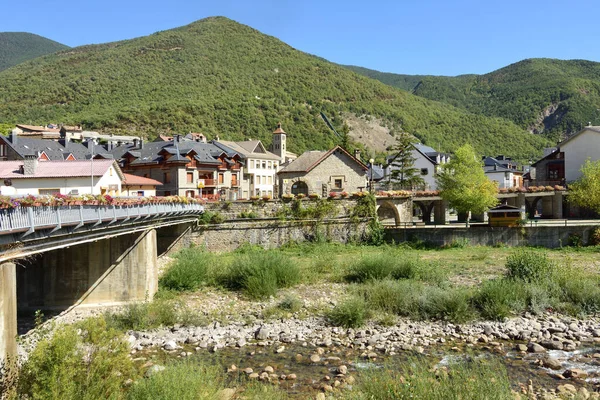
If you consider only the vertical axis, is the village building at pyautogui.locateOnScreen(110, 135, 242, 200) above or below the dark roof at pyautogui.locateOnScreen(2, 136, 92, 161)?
below

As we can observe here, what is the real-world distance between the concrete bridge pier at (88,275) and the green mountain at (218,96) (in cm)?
6942

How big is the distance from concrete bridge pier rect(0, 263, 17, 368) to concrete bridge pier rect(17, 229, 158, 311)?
11447 millimetres

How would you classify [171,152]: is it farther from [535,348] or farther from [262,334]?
[535,348]

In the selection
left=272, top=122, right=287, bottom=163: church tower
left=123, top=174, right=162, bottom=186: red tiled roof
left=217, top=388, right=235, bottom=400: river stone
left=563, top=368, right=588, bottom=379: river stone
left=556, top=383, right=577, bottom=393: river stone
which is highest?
left=272, top=122, right=287, bottom=163: church tower

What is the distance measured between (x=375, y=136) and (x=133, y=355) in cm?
10474

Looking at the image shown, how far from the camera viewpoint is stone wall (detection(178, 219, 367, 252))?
38.3 meters

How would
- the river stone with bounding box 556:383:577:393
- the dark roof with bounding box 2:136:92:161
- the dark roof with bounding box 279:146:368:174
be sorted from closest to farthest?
1. the river stone with bounding box 556:383:577:393
2. the dark roof with bounding box 279:146:368:174
3. the dark roof with bounding box 2:136:92:161

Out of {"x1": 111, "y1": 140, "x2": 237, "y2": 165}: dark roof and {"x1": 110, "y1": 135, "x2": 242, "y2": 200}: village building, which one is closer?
{"x1": 110, "y1": 135, "x2": 242, "y2": 200}: village building

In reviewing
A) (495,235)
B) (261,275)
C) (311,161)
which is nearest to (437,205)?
(495,235)

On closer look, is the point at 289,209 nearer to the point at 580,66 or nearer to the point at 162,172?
the point at 162,172

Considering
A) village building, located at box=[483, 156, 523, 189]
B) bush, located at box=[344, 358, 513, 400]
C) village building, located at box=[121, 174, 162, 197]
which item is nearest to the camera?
bush, located at box=[344, 358, 513, 400]

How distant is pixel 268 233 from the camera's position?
129 ft

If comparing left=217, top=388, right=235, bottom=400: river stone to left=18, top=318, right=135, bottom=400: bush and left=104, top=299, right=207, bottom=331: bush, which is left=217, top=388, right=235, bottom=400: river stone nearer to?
left=18, top=318, right=135, bottom=400: bush

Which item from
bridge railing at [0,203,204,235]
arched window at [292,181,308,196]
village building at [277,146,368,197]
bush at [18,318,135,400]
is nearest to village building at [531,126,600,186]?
village building at [277,146,368,197]
